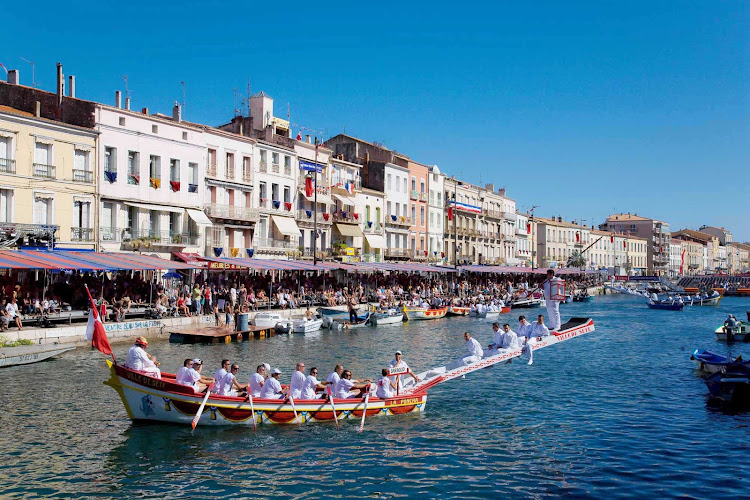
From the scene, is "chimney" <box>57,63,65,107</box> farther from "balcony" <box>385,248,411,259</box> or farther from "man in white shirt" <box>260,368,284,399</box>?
"balcony" <box>385,248,411,259</box>

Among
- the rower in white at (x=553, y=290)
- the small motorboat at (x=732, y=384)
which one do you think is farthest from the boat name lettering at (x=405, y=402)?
the small motorboat at (x=732, y=384)

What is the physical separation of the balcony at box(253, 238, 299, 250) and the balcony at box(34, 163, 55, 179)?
17612mm

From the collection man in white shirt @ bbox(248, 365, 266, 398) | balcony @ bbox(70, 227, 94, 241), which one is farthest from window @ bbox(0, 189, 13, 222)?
man in white shirt @ bbox(248, 365, 266, 398)

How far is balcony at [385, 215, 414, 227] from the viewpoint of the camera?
7450 centimetres

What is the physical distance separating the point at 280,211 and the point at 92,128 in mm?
18380

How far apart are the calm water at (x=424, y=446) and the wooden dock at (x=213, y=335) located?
7271 millimetres

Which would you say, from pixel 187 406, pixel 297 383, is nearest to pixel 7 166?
pixel 187 406

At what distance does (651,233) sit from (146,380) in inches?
6294

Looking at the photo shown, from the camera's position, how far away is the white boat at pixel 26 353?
88.4 ft

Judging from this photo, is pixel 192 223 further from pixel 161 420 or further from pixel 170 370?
pixel 161 420

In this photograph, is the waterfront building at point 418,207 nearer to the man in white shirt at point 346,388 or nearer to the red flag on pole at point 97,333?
the man in white shirt at point 346,388

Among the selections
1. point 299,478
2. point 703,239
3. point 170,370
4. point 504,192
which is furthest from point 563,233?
point 299,478

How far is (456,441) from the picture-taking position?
18.5 metres

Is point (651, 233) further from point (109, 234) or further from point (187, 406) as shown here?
point (187, 406)
